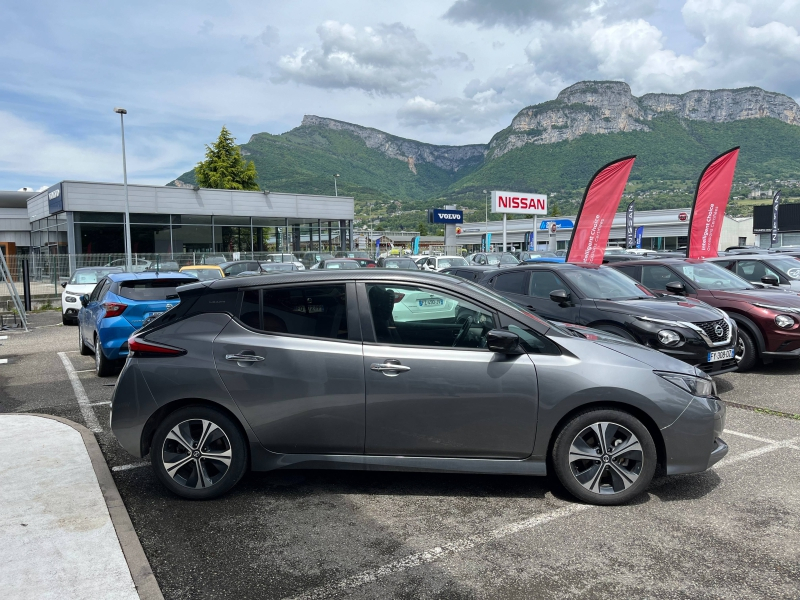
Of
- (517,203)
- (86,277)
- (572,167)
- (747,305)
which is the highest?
(572,167)

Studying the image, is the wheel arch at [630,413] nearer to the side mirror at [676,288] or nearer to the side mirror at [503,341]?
the side mirror at [503,341]

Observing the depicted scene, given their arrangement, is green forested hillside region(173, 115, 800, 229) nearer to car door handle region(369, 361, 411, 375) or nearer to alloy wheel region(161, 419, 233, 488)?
car door handle region(369, 361, 411, 375)

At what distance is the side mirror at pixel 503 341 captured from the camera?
3.91 metres

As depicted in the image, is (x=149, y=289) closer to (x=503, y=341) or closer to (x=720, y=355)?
(x=503, y=341)

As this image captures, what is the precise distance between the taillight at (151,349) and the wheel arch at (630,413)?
2616 millimetres

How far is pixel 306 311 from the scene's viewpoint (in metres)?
4.23

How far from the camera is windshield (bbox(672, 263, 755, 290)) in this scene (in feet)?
30.1

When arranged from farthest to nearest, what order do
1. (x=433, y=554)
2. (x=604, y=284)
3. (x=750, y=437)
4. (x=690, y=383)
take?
(x=604, y=284) < (x=750, y=437) < (x=690, y=383) < (x=433, y=554)

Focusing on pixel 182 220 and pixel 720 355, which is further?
pixel 182 220

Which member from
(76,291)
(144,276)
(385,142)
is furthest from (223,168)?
(385,142)

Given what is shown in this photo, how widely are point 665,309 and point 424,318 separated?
14.1ft

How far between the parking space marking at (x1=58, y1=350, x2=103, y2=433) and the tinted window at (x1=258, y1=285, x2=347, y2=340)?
9.72ft

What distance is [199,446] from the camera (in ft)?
13.6

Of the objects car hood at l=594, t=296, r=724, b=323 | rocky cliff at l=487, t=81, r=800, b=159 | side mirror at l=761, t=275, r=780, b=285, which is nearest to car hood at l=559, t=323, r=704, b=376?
car hood at l=594, t=296, r=724, b=323
